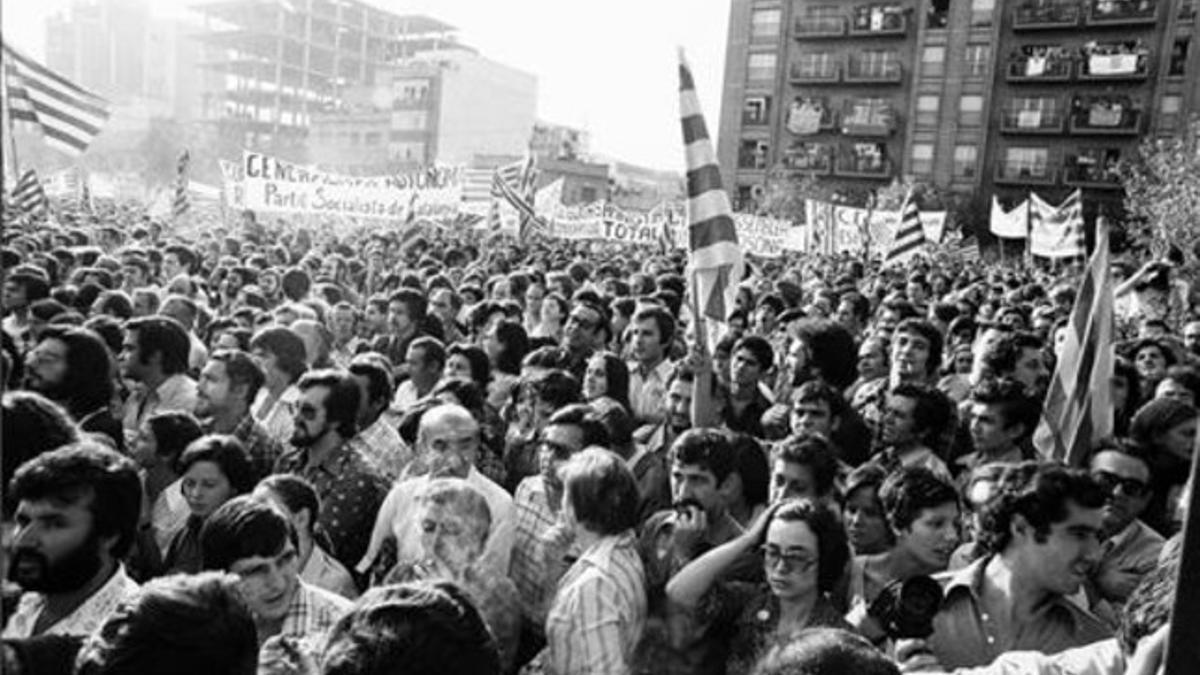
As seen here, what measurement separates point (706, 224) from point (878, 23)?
164ft

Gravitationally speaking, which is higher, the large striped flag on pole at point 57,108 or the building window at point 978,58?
the building window at point 978,58

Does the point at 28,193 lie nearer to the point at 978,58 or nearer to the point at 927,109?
the point at 927,109

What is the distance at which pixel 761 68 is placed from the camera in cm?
5516

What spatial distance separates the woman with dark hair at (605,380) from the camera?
18.4 ft

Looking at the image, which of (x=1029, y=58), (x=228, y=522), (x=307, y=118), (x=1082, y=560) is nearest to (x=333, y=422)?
(x=228, y=522)

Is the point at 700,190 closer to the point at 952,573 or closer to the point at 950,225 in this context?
the point at 952,573

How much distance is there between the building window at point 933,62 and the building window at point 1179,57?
369 inches

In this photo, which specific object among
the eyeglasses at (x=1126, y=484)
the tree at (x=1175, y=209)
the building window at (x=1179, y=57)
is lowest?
the eyeglasses at (x=1126, y=484)

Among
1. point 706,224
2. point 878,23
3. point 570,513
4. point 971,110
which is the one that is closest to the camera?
point 570,513

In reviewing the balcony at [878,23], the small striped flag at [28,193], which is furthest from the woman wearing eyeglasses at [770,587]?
the balcony at [878,23]

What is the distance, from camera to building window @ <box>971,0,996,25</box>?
48.7 meters

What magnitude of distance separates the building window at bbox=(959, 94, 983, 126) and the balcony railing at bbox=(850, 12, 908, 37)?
444cm

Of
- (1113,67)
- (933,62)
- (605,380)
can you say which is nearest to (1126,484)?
(605,380)

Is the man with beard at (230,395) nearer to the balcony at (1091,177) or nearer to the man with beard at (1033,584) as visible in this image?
the man with beard at (1033,584)
